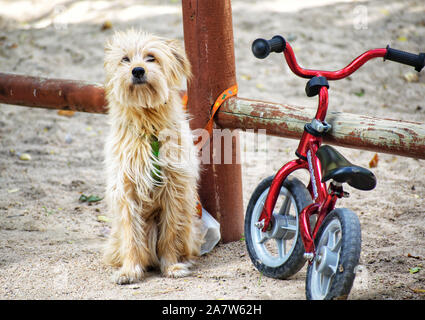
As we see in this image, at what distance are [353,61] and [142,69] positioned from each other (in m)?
1.18

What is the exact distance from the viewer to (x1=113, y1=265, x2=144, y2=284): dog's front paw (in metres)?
3.23

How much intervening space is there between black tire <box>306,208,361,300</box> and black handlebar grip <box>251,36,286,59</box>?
34.8 inches

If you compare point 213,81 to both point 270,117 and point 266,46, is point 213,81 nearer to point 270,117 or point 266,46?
point 270,117

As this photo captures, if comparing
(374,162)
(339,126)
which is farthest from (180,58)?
(374,162)

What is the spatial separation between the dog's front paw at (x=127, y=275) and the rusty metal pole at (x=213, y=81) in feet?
2.54

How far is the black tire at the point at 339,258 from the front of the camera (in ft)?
7.75

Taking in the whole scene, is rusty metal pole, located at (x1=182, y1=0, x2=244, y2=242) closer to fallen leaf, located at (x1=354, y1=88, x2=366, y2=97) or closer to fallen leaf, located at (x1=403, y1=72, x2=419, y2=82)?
fallen leaf, located at (x1=354, y1=88, x2=366, y2=97)

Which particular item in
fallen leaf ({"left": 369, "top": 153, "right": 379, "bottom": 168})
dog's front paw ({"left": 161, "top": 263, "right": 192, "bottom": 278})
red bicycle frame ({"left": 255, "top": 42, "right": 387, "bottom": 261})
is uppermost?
red bicycle frame ({"left": 255, "top": 42, "right": 387, "bottom": 261})

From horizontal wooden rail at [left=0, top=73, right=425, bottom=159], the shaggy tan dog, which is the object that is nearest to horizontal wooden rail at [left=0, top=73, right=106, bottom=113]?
horizontal wooden rail at [left=0, top=73, right=425, bottom=159]

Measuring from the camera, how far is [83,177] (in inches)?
203

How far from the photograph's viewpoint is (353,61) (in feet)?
9.04

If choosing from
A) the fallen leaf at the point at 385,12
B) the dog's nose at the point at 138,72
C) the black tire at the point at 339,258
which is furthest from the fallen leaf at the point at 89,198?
the fallen leaf at the point at 385,12
